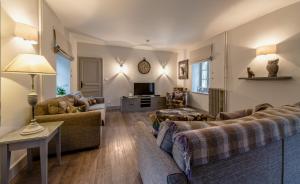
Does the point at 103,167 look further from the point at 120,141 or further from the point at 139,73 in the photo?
the point at 139,73

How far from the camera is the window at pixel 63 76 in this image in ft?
13.4

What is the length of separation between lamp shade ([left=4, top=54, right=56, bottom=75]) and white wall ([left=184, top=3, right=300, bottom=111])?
406 cm

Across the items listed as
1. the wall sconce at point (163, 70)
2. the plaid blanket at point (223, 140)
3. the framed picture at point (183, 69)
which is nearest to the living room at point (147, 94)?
the plaid blanket at point (223, 140)

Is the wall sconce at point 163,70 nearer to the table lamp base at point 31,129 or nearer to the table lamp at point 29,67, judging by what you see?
the table lamp at point 29,67

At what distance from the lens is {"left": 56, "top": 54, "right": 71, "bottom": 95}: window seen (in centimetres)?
408

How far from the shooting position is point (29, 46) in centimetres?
226

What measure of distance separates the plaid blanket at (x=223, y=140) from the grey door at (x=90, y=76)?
5.34 metres

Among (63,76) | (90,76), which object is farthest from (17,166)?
(90,76)

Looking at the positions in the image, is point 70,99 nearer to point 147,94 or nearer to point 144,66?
point 147,94

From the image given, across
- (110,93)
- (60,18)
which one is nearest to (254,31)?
(60,18)

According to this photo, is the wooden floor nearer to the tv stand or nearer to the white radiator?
the tv stand

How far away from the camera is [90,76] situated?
5.71 metres

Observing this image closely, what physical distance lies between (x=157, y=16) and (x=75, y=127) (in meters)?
2.81

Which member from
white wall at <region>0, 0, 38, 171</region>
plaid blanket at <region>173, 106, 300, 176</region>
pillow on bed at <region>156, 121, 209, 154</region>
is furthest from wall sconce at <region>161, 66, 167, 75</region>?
pillow on bed at <region>156, 121, 209, 154</region>
